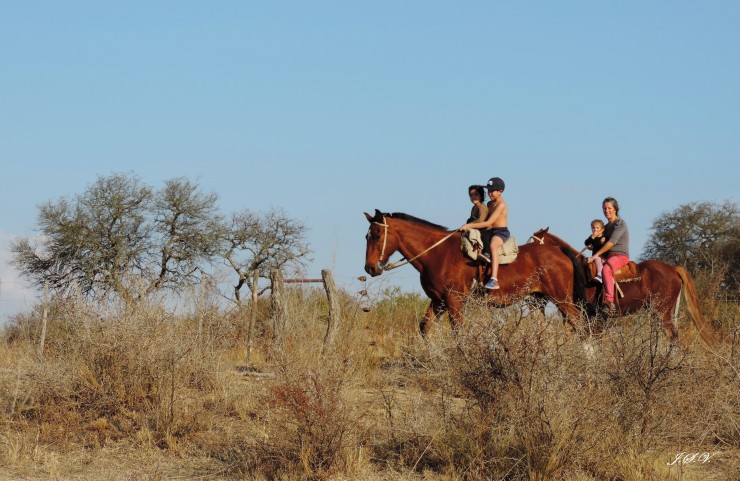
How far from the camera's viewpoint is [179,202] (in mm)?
31875

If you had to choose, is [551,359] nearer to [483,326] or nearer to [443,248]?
[483,326]

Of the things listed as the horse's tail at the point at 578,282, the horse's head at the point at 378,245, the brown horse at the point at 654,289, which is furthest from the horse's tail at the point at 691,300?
the horse's head at the point at 378,245

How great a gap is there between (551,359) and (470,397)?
834mm

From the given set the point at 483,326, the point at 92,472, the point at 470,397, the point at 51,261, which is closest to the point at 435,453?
the point at 470,397

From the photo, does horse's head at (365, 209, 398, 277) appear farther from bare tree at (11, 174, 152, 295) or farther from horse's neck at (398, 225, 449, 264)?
bare tree at (11, 174, 152, 295)

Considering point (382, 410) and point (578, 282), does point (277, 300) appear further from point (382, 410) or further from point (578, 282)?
point (382, 410)

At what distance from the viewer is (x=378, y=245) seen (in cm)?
1481

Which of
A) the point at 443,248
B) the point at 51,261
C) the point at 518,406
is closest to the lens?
the point at 518,406

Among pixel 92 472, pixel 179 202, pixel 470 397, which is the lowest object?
pixel 92 472

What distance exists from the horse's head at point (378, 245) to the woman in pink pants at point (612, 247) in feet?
9.71

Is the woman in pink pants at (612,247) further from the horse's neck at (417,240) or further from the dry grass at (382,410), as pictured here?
the dry grass at (382,410)

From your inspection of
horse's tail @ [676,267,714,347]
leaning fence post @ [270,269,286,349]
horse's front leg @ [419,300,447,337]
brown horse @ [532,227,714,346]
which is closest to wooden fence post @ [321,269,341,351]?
leaning fence post @ [270,269,286,349]

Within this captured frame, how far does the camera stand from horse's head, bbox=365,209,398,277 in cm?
1469

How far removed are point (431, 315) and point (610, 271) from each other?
2926mm
